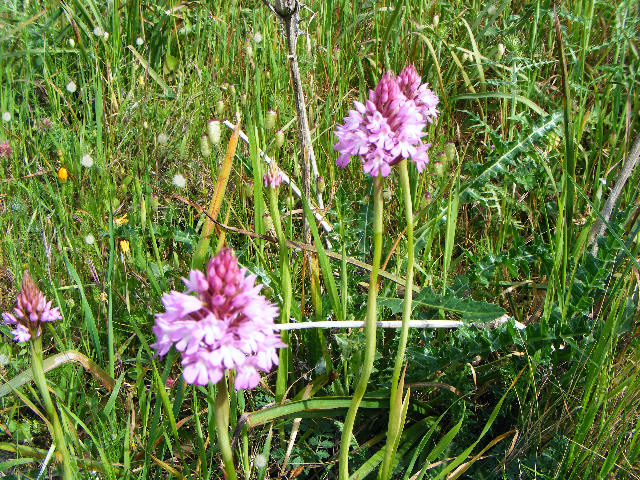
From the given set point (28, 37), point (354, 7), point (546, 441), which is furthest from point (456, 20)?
point (28, 37)

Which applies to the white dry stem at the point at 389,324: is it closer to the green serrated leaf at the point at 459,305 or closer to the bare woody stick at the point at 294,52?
the green serrated leaf at the point at 459,305

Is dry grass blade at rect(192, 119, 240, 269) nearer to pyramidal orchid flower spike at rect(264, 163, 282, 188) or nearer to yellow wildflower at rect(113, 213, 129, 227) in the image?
pyramidal orchid flower spike at rect(264, 163, 282, 188)

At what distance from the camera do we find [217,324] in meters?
0.84

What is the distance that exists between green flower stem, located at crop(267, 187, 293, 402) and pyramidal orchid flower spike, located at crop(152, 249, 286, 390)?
21.1 inches

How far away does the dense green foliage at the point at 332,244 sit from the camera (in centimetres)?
141

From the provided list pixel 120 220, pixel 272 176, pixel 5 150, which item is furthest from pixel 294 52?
pixel 5 150

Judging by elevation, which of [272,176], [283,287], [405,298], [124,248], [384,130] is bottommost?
[124,248]

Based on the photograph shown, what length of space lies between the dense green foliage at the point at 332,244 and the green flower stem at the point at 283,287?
9 centimetres

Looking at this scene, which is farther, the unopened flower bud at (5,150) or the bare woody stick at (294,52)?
the unopened flower bud at (5,150)

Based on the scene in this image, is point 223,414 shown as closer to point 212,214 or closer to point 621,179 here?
point 212,214

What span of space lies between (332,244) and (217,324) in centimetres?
115

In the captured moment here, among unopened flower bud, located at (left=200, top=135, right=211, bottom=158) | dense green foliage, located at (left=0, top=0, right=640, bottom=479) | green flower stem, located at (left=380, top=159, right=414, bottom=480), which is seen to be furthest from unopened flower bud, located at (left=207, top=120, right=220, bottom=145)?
green flower stem, located at (left=380, top=159, right=414, bottom=480)

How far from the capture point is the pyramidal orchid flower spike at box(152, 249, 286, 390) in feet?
2.73

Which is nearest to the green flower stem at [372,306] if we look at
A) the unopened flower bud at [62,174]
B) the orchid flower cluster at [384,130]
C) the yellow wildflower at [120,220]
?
the orchid flower cluster at [384,130]
